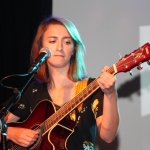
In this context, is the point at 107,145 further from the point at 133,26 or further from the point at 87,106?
the point at 133,26

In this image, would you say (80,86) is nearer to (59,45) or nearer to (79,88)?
(79,88)

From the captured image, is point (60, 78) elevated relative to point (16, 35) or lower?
lower

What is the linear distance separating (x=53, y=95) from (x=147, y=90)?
0.71 m

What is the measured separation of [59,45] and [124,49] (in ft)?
2.30

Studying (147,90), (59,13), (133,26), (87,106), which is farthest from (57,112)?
(59,13)

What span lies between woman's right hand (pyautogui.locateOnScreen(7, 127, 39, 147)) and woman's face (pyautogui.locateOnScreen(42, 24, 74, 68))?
0.39m

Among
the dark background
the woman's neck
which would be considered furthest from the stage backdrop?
the woman's neck

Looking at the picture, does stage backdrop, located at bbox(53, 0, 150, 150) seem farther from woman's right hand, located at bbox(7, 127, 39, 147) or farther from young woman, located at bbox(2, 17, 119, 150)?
woman's right hand, located at bbox(7, 127, 39, 147)

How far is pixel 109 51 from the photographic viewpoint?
2.21 m

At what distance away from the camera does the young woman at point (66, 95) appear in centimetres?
145

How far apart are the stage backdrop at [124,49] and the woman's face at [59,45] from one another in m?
0.59

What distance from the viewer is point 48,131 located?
60.5 inches

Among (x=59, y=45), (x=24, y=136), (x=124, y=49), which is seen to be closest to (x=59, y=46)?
(x=59, y=45)

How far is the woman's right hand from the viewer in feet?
5.05
